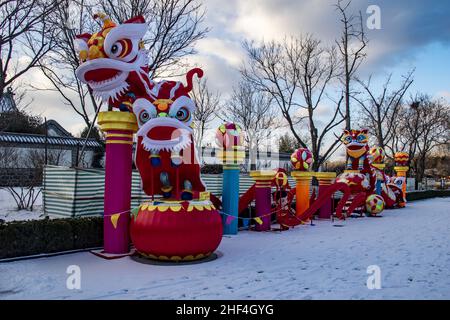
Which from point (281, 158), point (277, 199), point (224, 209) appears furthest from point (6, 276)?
point (281, 158)

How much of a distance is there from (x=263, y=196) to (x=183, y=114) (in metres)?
4.50

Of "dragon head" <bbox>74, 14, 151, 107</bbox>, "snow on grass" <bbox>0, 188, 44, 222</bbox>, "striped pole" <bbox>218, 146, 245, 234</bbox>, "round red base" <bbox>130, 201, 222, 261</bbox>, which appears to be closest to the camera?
"round red base" <bbox>130, 201, 222, 261</bbox>

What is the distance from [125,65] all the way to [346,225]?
822 centimetres

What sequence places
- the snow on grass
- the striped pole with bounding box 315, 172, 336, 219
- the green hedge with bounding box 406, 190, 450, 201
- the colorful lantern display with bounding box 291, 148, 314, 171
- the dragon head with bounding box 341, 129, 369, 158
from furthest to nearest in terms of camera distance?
the green hedge with bounding box 406, 190, 450, 201, the dragon head with bounding box 341, 129, 369, 158, the striped pole with bounding box 315, 172, 336, 219, the colorful lantern display with bounding box 291, 148, 314, 171, the snow on grass

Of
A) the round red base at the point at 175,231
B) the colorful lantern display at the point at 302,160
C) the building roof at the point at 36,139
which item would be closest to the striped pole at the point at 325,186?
the colorful lantern display at the point at 302,160

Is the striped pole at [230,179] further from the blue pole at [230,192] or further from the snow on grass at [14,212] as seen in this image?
the snow on grass at [14,212]

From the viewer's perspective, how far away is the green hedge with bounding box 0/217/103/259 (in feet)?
20.7

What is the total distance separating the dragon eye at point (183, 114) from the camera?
21.8 feet

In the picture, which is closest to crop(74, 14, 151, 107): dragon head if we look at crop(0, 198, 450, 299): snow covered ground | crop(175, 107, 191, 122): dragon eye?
crop(175, 107, 191, 122): dragon eye

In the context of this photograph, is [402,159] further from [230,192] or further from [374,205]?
[230,192]

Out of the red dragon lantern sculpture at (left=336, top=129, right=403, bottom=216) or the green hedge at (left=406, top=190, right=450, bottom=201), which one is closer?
the red dragon lantern sculpture at (left=336, top=129, right=403, bottom=216)

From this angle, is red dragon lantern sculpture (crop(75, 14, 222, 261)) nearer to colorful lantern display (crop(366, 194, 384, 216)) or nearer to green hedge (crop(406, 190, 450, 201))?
colorful lantern display (crop(366, 194, 384, 216))

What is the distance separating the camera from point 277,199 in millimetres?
11922
